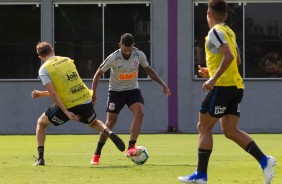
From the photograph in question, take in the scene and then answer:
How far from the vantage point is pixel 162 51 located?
27.6m

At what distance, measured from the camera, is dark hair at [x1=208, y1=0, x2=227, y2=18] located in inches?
404

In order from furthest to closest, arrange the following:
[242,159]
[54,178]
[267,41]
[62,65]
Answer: [267,41] < [242,159] < [62,65] < [54,178]

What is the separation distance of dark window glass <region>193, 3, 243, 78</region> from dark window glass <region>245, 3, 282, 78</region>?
8.0 inches

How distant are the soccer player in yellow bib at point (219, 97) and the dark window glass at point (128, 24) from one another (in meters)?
17.2

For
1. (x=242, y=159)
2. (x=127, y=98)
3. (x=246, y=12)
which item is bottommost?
(x=242, y=159)

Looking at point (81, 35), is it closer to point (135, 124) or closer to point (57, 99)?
point (135, 124)

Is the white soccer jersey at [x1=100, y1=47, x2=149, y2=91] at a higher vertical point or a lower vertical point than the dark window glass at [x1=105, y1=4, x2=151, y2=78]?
lower

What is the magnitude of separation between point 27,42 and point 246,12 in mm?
6344

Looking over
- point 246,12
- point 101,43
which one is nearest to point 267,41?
point 246,12

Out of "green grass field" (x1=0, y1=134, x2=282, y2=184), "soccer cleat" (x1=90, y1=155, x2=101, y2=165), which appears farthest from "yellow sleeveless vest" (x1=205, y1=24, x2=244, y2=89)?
"soccer cleat" (x1=90, y1=155, x2=101, y2=165)

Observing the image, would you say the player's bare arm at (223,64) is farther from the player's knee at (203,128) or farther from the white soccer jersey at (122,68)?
the white soccer jersey at (122,68)

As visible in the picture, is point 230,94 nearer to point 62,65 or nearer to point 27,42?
point 62,65

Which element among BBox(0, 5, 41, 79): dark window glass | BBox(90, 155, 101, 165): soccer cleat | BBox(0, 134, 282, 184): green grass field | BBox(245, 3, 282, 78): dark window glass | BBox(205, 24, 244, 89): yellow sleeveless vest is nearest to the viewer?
BBox(205, 24, 244, 89): yellow sleeveless vest

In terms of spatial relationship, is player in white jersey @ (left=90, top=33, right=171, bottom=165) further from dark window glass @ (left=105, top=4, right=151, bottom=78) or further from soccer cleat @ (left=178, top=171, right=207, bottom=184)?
dark window glass @ (left=105, top=4, right=151, bottom=78)
